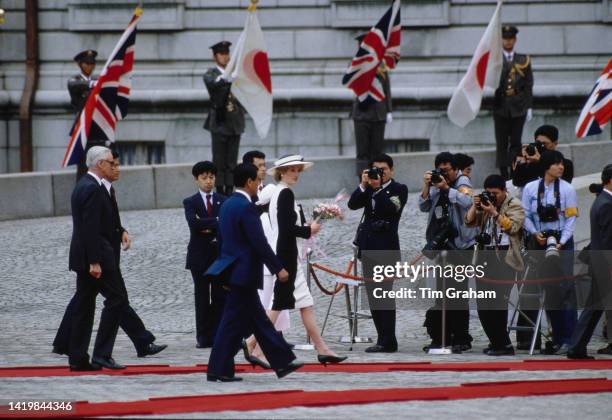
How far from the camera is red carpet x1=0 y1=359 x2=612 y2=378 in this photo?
36.0ft

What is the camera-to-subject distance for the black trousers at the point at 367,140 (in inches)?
814

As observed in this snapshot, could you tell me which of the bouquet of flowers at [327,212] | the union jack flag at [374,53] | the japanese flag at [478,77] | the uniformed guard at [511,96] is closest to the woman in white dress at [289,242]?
the bouquet of flowers at [327,212]

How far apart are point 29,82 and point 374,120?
7705mm

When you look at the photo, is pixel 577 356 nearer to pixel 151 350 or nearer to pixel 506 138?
pixel 151 350

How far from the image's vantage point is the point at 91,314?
11.3 m

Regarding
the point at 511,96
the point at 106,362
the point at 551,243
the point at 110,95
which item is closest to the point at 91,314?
the point at 106,362

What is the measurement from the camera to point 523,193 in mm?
12523

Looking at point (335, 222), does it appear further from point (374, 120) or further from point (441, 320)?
point (441, 320)

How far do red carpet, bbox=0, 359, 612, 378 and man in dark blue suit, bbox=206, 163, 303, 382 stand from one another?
0.70m

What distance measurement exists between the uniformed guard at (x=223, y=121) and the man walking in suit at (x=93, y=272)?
8457 mm

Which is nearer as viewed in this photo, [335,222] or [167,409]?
[167,409]

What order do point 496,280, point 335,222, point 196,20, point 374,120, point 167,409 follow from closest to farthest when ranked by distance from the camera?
point 167,409, point 496,280, point 335,222, point 374,120, point 196,20

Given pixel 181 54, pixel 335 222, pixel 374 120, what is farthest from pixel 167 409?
pixel 181 54

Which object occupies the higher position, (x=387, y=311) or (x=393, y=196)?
(x=393, y=196)
